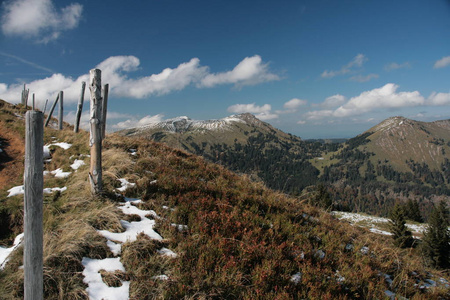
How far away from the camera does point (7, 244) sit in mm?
5281

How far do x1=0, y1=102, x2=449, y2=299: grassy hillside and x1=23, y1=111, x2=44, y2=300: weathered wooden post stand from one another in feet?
2.14

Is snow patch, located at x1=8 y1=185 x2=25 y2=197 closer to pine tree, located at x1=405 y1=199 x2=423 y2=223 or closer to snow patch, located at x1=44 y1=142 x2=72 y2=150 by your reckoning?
snow patch, located at x1=44 y1=142 x2=72 y2=150

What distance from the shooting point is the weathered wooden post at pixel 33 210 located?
289 cm

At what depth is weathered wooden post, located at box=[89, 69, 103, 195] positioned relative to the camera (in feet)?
22.0

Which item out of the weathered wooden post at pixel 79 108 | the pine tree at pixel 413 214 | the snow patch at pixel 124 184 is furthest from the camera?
the pine tree at pixel 413 214

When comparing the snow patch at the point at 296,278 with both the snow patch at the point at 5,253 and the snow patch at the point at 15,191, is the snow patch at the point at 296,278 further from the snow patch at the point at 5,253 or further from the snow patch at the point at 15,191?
the snow patch at the point at 15,191

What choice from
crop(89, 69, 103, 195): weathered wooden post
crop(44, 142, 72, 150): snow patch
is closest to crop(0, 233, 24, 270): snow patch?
crop(89, 69, 103, 195): weathered wooden post

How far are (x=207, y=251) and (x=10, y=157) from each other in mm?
14552

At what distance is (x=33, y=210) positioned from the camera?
297 cm

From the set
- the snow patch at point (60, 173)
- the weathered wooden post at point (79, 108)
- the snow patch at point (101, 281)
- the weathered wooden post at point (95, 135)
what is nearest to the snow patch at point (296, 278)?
the snow patch at point (101, 281)

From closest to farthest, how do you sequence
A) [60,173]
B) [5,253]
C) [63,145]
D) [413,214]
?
[5,253] < [60,173] < [63,145] < [413,214]

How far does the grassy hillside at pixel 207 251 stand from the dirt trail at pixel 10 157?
2314mm

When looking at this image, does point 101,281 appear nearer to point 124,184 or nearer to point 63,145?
point 124,184

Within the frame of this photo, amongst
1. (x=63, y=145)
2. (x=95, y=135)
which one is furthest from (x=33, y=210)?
(x=63, y=145)
